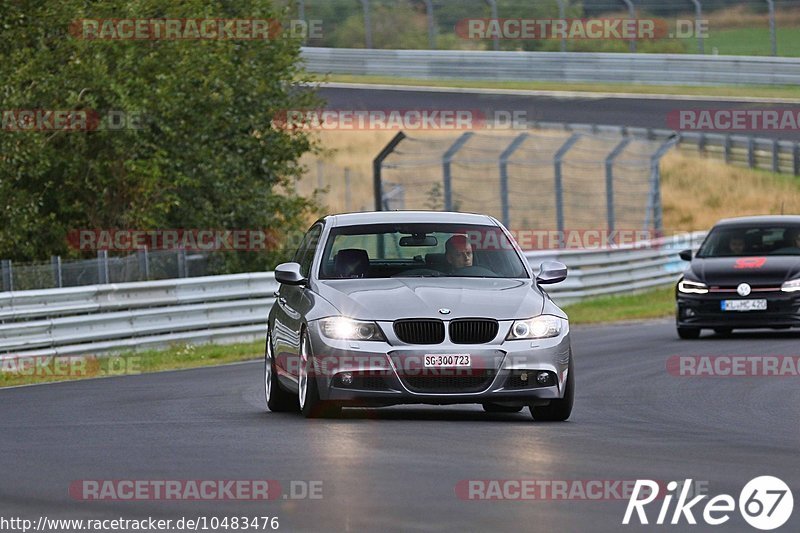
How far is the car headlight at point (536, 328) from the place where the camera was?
11688 millimetres

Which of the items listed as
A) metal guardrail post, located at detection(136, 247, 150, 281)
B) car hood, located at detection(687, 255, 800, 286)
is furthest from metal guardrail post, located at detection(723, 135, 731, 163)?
metal guardrail post, located at detection(136, 247, 150, 281)

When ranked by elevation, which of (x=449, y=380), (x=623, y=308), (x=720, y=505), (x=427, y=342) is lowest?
(x=623, y=308)

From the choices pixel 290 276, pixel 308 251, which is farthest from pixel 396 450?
pixel 308 251

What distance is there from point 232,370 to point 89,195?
749 cm

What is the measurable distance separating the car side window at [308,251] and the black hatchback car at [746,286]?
28.0 ft

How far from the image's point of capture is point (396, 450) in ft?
32.1

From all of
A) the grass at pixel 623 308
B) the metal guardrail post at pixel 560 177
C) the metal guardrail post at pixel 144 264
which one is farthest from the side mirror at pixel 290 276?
the metal guardrail post at pixel 560 177

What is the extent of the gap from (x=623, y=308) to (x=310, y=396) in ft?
59.1

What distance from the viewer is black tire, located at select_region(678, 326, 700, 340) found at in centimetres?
2167

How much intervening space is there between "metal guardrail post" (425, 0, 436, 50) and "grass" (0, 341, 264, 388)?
2495cm

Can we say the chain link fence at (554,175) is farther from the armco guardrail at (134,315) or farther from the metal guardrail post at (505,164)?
the armco guardrail at (134,315)

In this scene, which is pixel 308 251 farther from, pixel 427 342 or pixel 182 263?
pixel 182 263

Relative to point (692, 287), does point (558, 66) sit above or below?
above

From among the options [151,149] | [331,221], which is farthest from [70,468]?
[151,149]
